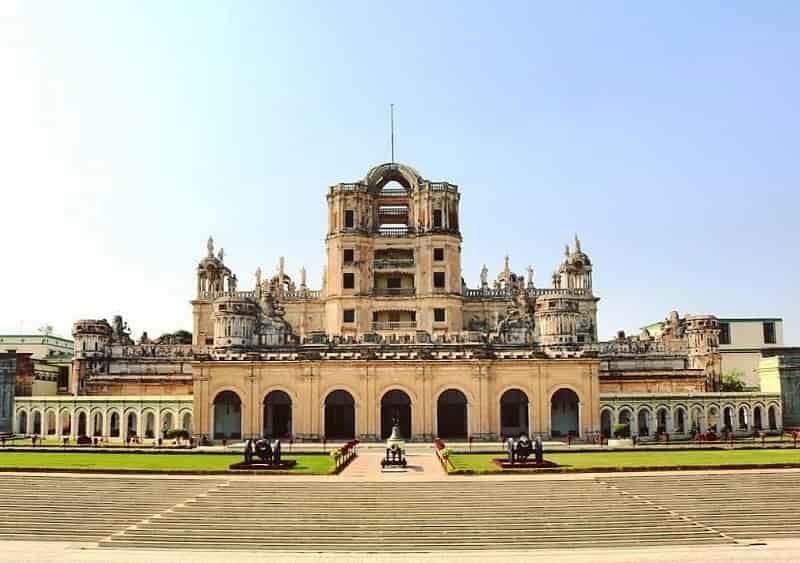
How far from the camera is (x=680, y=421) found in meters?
78.8

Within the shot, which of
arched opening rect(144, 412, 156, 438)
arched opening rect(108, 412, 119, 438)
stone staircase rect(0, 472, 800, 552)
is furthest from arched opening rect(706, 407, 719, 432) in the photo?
arched opening rect(108, 412, 119, 438)

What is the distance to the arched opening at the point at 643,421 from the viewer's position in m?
77.9

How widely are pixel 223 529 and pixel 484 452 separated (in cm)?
2609

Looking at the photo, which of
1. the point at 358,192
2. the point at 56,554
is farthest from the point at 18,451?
the point at 358,192

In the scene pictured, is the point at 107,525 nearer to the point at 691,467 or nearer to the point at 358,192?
the point at 691,467

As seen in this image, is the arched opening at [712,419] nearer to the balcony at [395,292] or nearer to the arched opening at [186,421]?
the balcony at [395,292]

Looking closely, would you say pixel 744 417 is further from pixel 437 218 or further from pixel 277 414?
pixel 277 414

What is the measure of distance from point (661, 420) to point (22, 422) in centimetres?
5664

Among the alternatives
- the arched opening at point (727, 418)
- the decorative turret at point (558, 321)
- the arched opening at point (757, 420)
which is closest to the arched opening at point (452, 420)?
the decorative turret at point (558, 321)

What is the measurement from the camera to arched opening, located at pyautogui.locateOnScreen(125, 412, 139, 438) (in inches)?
3034

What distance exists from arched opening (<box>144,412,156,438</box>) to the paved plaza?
113 feet

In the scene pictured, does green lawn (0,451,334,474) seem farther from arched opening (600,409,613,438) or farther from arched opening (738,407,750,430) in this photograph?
arched opening (738,407,750,430)

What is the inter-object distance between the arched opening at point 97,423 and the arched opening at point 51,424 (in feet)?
13.8

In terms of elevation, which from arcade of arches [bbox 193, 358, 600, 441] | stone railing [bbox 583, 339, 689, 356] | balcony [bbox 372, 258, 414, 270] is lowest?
arcade of arches [bbox 193, 358, 600, 441]
